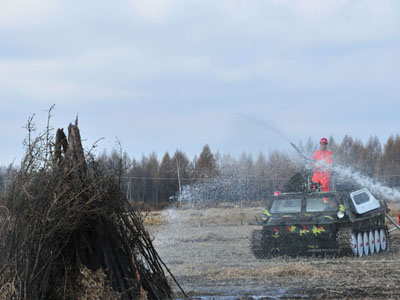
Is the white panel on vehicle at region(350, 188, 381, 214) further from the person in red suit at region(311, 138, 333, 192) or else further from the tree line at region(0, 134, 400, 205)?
the tree line at region(0, 134, 400, 205)

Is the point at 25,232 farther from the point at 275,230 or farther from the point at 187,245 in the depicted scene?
the point at 187,245

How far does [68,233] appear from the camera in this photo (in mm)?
7883

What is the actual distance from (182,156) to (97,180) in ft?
208

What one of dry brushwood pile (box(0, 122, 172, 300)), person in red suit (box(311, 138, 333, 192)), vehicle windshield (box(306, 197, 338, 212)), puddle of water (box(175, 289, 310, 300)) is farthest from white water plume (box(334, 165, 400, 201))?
dry brushwood pile (box(0, 122, 172, 300))

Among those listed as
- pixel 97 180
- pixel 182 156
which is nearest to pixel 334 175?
pixel 97 180

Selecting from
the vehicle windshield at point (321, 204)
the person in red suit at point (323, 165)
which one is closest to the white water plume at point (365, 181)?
the person in red suit at point (323, 165)

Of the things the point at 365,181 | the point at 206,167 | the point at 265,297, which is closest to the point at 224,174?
the point at 206,167

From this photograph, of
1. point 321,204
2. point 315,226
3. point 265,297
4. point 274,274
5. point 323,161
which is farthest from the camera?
point 323,161

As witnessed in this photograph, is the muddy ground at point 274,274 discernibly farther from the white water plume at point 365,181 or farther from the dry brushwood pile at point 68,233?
the dry brushwood pile at point 68,233

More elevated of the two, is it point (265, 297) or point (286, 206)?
point (286, 206)

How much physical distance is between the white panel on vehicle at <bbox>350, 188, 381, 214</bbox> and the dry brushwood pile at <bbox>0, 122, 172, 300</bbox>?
10399 mm

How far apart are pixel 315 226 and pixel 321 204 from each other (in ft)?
3.03

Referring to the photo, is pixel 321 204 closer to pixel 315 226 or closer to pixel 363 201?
pixel 315 226

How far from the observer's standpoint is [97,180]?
818cm
